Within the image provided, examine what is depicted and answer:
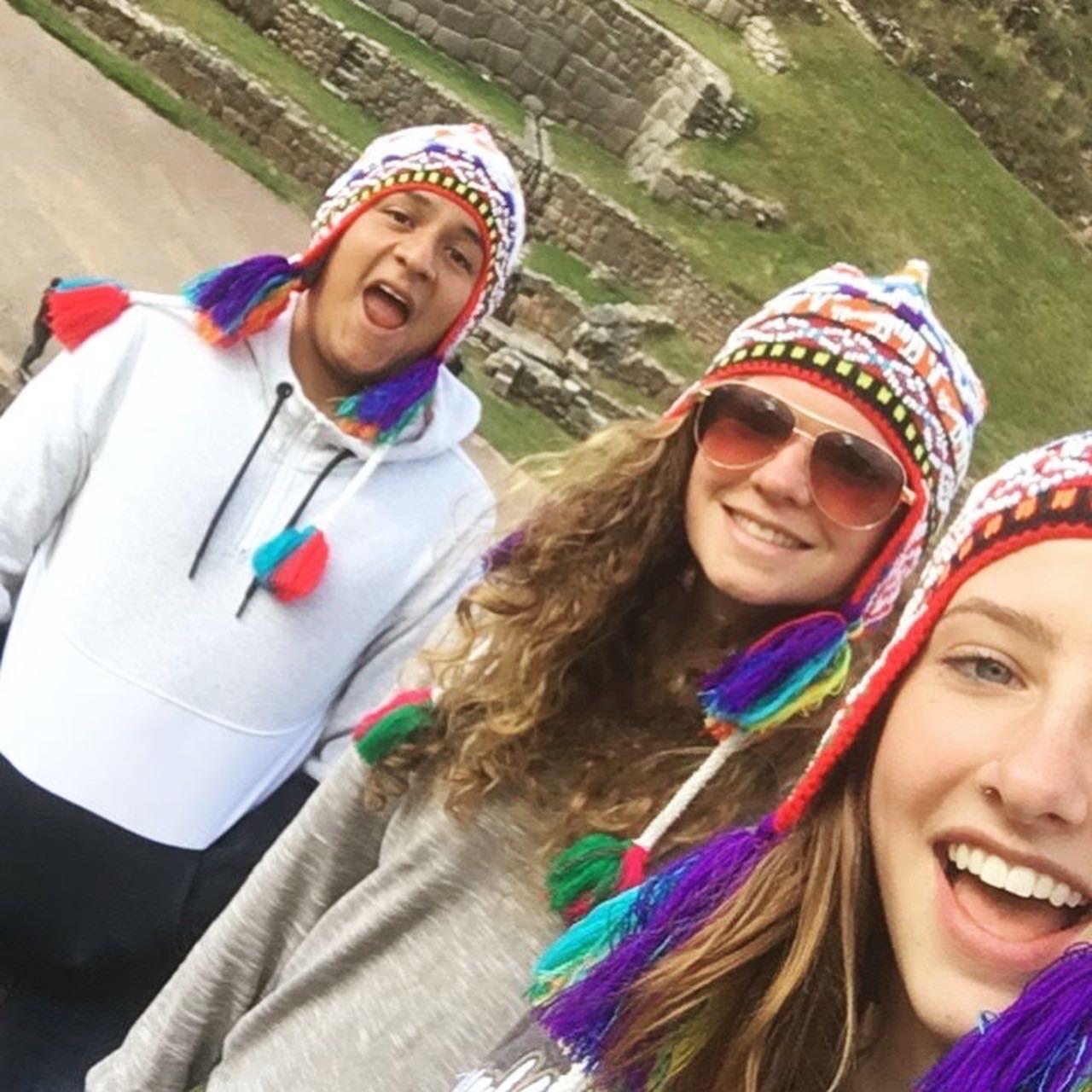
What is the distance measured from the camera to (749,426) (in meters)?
1.84

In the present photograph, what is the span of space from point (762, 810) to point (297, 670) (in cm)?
92

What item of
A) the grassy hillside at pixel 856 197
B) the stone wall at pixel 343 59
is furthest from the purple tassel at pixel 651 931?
the stone wall at pixel 343 59

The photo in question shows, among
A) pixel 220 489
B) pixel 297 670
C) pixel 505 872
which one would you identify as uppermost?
pixel 505 872

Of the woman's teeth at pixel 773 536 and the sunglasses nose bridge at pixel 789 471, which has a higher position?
the sunglasses nose bridge at pixel 789 471

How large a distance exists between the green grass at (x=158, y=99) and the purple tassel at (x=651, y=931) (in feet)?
32.0

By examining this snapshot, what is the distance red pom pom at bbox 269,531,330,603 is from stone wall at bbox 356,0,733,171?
45.4 ft

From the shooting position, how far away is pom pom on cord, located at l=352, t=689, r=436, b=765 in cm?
183

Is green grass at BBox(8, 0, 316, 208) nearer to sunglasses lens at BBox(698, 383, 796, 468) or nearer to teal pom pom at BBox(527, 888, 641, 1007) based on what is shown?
sunglasses lens at BBox(698, 383, 796, 468)

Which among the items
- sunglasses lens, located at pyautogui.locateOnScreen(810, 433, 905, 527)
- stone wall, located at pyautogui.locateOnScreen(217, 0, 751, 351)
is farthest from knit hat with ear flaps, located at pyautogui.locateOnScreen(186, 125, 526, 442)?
stone wall, located at pyautogui.locateOnScreen(217, 0, 751, 351)

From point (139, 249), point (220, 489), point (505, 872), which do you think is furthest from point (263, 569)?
point (139, 249)

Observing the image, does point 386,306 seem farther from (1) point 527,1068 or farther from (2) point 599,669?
(1) point 527,1068

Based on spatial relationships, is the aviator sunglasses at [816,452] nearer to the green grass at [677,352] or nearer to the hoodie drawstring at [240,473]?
the hoodie drawstring at [240,473]

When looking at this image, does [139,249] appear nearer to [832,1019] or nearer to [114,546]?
[114,546]

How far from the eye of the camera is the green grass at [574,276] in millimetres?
12100
